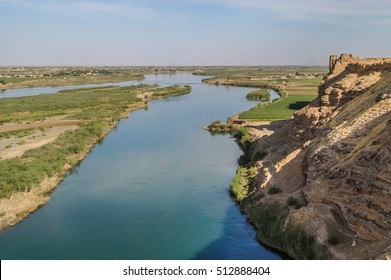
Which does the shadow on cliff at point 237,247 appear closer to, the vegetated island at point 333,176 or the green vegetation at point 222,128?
the vegetated island at point 333,176

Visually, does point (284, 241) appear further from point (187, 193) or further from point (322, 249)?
point (187, 193)

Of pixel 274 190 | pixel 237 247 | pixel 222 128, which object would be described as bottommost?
pixel 237 247

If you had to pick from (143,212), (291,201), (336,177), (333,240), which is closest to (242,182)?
(291,201)

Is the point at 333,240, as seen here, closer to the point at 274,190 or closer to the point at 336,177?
the point at 336,177

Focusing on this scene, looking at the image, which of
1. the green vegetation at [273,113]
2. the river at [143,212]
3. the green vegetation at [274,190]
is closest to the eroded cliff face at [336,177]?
the green vegetation at [274,190]

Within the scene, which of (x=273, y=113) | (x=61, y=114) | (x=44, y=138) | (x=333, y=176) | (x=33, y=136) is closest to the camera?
(x=333, y=176)

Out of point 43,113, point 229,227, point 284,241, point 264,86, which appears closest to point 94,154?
point 229,227

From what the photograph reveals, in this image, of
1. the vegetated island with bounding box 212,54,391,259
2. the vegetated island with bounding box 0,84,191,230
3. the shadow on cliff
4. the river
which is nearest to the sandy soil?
the vegetated island with bounding box 0,84,191,230
